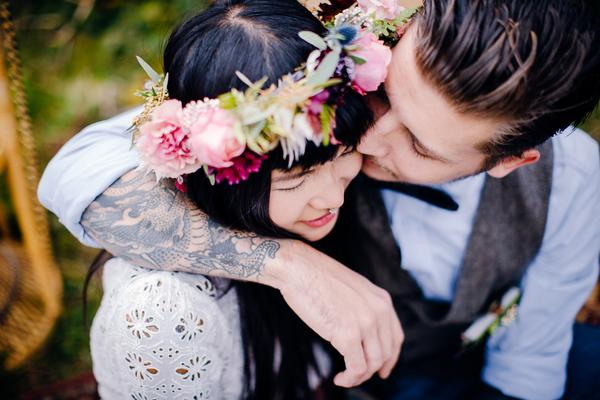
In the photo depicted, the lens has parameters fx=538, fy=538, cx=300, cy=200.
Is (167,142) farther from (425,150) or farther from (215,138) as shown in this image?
(425,150)

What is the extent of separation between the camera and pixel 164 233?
1629mm

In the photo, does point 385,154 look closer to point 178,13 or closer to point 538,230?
point 538,230

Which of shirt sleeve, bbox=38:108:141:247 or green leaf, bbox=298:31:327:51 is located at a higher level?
green leaf, bbox=298:31:327:51

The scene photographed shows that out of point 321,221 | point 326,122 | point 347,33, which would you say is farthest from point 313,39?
point 321,221

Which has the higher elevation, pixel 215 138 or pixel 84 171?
pixel 215 138

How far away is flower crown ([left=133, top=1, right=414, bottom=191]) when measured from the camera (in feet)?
4.04

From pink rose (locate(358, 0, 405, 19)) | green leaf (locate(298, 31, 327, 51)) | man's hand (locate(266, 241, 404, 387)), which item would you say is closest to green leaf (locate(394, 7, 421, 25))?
pink rose (locate(358, 0, 405, 19))

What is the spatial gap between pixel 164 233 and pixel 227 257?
0.20m

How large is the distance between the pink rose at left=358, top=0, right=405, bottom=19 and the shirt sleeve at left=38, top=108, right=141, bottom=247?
2.63ft

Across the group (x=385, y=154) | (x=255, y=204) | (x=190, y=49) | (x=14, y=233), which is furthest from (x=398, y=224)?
(x=14, y=233)

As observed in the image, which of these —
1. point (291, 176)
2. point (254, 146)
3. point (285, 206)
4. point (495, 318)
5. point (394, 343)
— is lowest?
point (495, 318)

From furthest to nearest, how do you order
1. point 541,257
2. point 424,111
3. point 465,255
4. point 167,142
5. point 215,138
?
point 541,257 < point 465,255 < point 424,111 < point 167,142 < point 215,138

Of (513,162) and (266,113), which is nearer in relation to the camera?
(266,113)

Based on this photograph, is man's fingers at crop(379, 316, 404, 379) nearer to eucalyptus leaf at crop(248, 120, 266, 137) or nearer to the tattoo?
→ the tattoo
